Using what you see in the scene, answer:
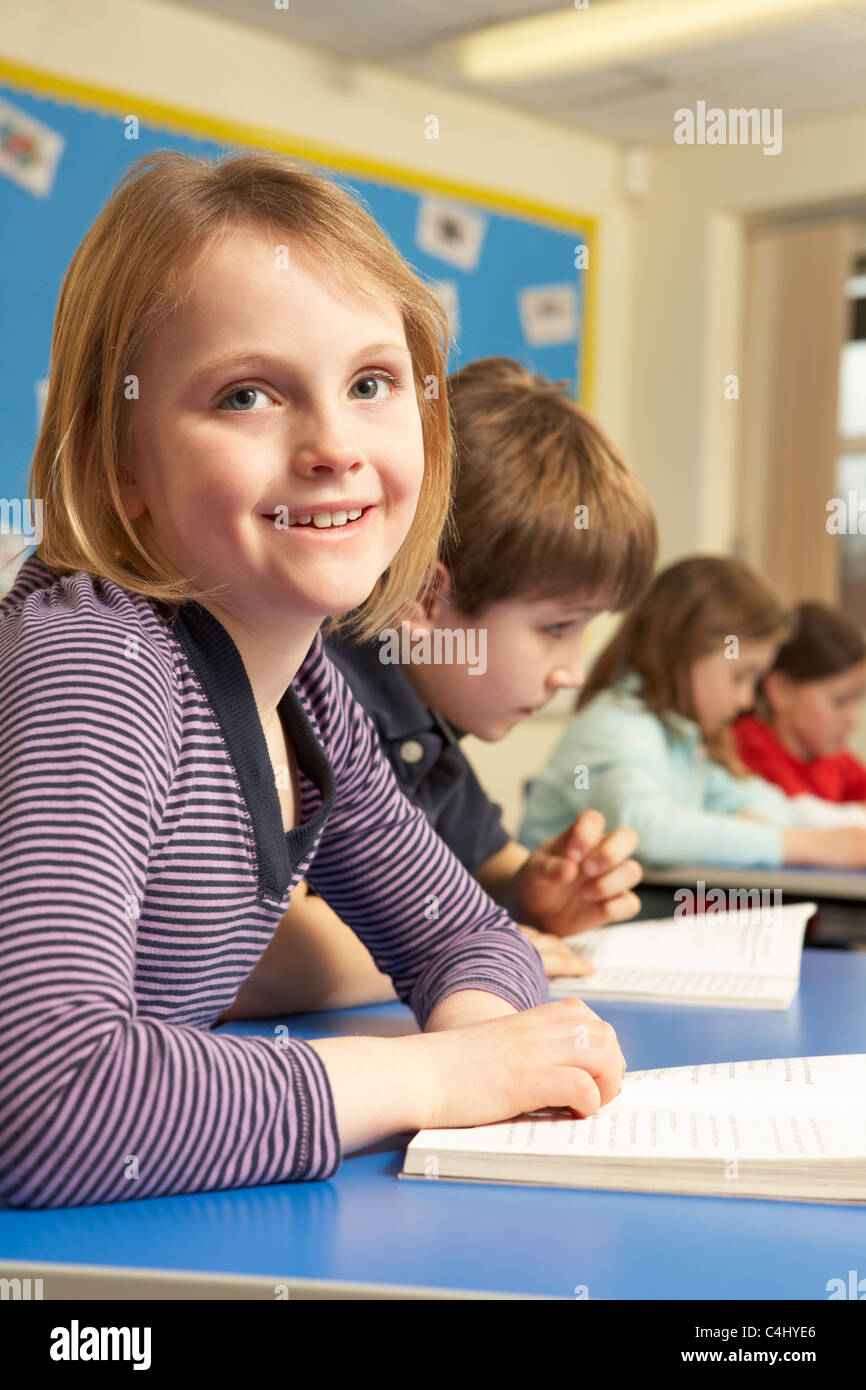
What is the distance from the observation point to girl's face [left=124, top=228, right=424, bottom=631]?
2.43 feet

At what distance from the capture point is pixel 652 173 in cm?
498

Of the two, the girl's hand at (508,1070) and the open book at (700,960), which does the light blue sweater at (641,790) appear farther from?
the girl's hand at (508,1070)

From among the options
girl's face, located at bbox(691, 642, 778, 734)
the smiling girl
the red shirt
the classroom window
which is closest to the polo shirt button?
the smiling girl

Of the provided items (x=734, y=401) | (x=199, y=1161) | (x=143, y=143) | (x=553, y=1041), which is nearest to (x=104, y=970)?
(x=199, y=1161)

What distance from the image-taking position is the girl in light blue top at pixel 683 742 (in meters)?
2.15

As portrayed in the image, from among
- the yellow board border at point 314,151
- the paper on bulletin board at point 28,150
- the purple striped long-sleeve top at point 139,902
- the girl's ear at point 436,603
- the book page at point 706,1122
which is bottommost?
the book page at point 706,1122

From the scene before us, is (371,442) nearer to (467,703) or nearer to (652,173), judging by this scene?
(467,703)

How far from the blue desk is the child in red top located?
2.66m

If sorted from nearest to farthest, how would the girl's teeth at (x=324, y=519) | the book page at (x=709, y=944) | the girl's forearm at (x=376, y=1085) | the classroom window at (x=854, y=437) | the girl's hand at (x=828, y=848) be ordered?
the girl's forearm at (x=376, y=1085) → the girl's teeth at (x=324, y=519) → the book page at (x=709, y=944) → the girl's hand at (x=828, y=848) → the classroom window at (x=854, y=437)

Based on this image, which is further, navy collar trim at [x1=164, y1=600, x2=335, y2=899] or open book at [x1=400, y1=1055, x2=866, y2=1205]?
navy collar trim at [x1=164, y1=600, x2=335, y2=899]

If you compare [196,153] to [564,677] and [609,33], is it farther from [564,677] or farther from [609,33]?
[564,677]

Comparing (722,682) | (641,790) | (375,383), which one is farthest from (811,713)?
(375,383)

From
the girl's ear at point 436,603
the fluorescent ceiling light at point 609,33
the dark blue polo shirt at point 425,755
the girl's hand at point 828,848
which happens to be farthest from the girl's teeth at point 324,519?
the fluorescent ceiling light at point 609,33

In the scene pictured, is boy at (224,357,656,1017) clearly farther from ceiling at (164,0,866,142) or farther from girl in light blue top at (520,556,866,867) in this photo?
ceiling at (164,0,866,142)
